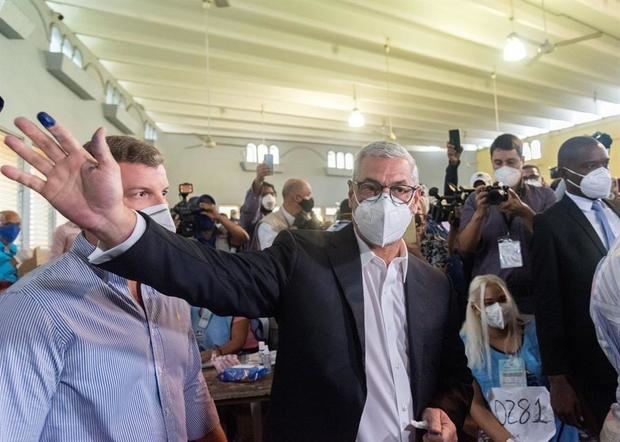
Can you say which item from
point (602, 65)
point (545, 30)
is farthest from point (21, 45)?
A: point (602, 65)

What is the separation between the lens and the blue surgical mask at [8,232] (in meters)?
4.01

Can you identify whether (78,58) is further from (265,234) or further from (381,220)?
(381,220)

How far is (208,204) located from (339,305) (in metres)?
2.36

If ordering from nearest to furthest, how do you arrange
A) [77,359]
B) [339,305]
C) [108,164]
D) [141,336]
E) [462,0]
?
1. [108,164]
2. [77,359]
3. [141,336]
4. [339,305]
5. [462,0]

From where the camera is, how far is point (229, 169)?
12664 mm

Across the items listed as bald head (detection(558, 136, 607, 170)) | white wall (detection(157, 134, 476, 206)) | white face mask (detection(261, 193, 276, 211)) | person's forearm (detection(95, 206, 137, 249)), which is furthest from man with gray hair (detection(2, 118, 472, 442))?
white wall (detection(157, 134, 476, 206))

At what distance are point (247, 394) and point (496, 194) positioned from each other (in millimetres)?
1648

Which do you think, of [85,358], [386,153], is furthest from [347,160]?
[85,358]

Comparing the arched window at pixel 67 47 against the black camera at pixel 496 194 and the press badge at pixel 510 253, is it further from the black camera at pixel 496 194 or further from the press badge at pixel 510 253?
the press badge at pixel 510 253

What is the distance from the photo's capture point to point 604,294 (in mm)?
1242

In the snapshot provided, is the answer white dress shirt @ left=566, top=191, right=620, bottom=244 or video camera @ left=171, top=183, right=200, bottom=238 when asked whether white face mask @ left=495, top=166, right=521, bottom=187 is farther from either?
video camera @ left=171, top=183, right=200, bottom=238

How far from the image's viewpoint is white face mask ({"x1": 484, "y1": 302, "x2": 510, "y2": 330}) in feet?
8.82

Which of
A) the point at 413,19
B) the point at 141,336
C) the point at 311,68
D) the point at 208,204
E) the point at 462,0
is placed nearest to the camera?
the point at 141,336

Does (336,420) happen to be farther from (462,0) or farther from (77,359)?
(462,0)
